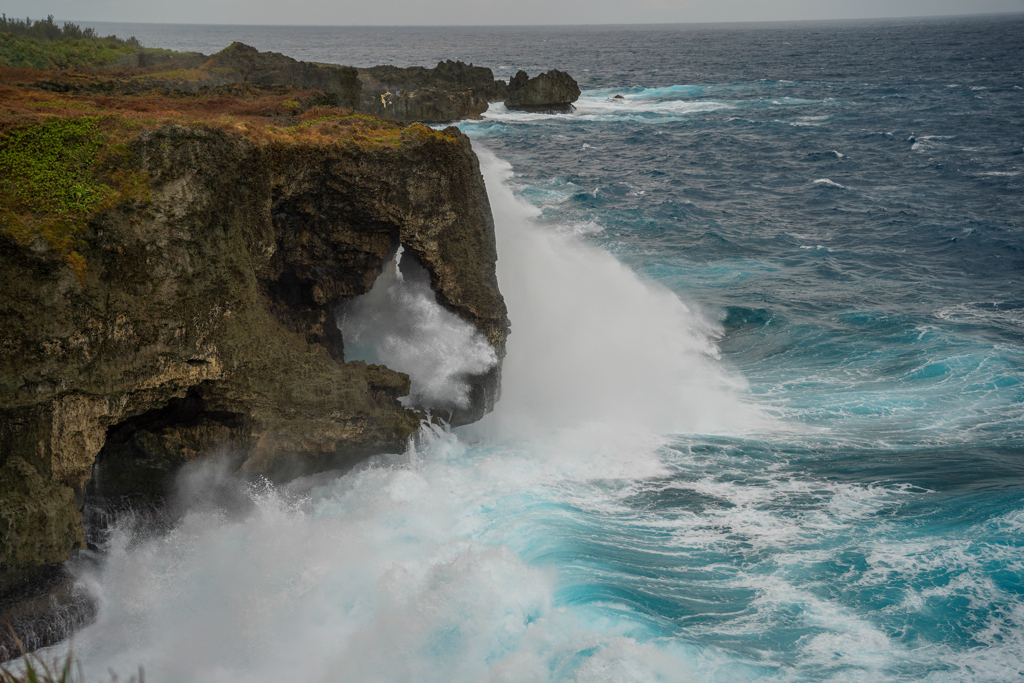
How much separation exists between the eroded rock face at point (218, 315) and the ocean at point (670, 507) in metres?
1.07

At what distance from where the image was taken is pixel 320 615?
28.0 ft

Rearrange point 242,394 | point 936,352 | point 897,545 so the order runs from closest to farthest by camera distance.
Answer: point 242,394 < point 897,545 < point 936,352

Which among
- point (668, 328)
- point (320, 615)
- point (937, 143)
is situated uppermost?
point (937, 143)

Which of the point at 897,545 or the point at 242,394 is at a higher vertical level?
the point at 242,394

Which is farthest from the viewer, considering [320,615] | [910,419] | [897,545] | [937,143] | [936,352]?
[937,143]

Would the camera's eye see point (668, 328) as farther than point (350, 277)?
Yes

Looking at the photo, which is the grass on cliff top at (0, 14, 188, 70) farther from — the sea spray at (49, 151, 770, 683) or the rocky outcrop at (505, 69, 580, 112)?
the rocky outcrop at (505, 69, 580, 112)

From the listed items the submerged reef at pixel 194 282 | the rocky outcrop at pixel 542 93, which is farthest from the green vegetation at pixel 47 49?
the rocky outcrop at pixel 542 93

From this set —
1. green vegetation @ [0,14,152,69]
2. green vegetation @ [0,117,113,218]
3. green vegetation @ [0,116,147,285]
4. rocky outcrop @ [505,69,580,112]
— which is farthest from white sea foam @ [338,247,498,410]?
rocky outcrop @ [505,69,580,112]

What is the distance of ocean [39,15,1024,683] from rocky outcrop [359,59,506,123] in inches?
1046

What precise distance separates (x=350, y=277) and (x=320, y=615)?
19.0 feet

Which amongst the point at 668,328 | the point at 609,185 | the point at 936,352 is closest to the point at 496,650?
the point at 668,328

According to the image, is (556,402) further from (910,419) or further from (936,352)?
(936,352)

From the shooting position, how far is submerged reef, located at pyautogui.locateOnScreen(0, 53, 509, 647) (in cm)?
760
